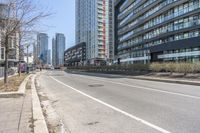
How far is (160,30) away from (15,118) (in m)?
69.0

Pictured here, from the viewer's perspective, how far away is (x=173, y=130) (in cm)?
701

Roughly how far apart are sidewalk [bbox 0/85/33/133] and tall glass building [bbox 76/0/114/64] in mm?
135867

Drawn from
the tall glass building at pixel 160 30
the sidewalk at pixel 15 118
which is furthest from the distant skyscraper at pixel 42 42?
the tall glass building at pixel 160 30

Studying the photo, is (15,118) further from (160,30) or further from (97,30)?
(97,30)

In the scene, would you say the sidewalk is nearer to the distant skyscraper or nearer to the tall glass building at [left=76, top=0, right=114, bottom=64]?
the distant skyscraper

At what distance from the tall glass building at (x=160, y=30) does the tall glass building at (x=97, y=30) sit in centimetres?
3783

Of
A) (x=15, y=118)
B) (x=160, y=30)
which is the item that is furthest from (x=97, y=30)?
(x=15, y=118)

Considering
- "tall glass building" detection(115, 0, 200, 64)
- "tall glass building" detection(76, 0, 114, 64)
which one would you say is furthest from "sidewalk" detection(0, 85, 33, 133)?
"tall glass building" detection(76, 0, 114, 64)

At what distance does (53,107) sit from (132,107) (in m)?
3.16

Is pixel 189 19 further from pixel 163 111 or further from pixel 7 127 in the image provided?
pixel 7 127

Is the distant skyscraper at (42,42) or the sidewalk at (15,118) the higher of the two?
the distant skyscraper at (42,42)

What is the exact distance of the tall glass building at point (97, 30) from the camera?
15125cm

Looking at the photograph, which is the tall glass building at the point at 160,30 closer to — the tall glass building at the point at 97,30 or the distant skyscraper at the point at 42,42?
the distant skyscraper at the point at 42,42

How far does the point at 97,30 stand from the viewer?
498 ft
